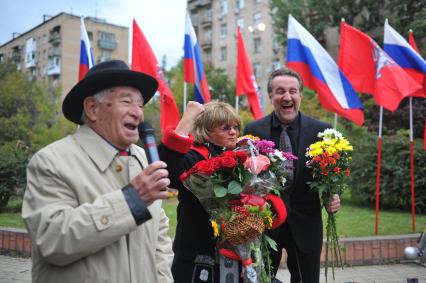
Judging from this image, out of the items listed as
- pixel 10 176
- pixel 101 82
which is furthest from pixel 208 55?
pixel 101 82

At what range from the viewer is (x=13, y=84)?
2616cm

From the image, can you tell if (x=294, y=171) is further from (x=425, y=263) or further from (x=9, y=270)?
(x=9, y=270)

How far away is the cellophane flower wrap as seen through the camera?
262 centimetres

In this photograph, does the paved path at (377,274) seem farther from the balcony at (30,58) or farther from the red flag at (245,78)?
the balcony at (30,58)

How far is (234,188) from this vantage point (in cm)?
261

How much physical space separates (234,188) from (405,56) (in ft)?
21.4

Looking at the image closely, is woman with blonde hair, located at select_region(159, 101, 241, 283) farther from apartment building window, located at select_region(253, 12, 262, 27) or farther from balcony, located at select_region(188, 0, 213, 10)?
balcony, located at select_region(188, 0, 213, 10)

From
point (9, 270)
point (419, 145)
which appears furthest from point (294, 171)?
point (419, 145)

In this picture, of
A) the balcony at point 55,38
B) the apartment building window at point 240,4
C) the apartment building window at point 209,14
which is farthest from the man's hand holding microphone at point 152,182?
the balcony at point 55,38

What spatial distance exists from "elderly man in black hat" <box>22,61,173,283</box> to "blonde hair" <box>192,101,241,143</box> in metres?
0.72

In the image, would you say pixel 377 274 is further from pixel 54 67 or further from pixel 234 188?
pixel 54 67

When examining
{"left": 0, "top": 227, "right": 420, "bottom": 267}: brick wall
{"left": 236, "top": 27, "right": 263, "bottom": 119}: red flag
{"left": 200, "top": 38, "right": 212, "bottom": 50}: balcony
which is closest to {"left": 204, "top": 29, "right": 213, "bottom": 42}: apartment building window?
{"left": 200, "top": 38, "right": 212, "bottom": 50}: balcony

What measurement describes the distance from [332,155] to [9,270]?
16.2 ft

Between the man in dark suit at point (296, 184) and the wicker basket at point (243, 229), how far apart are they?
0.78m
